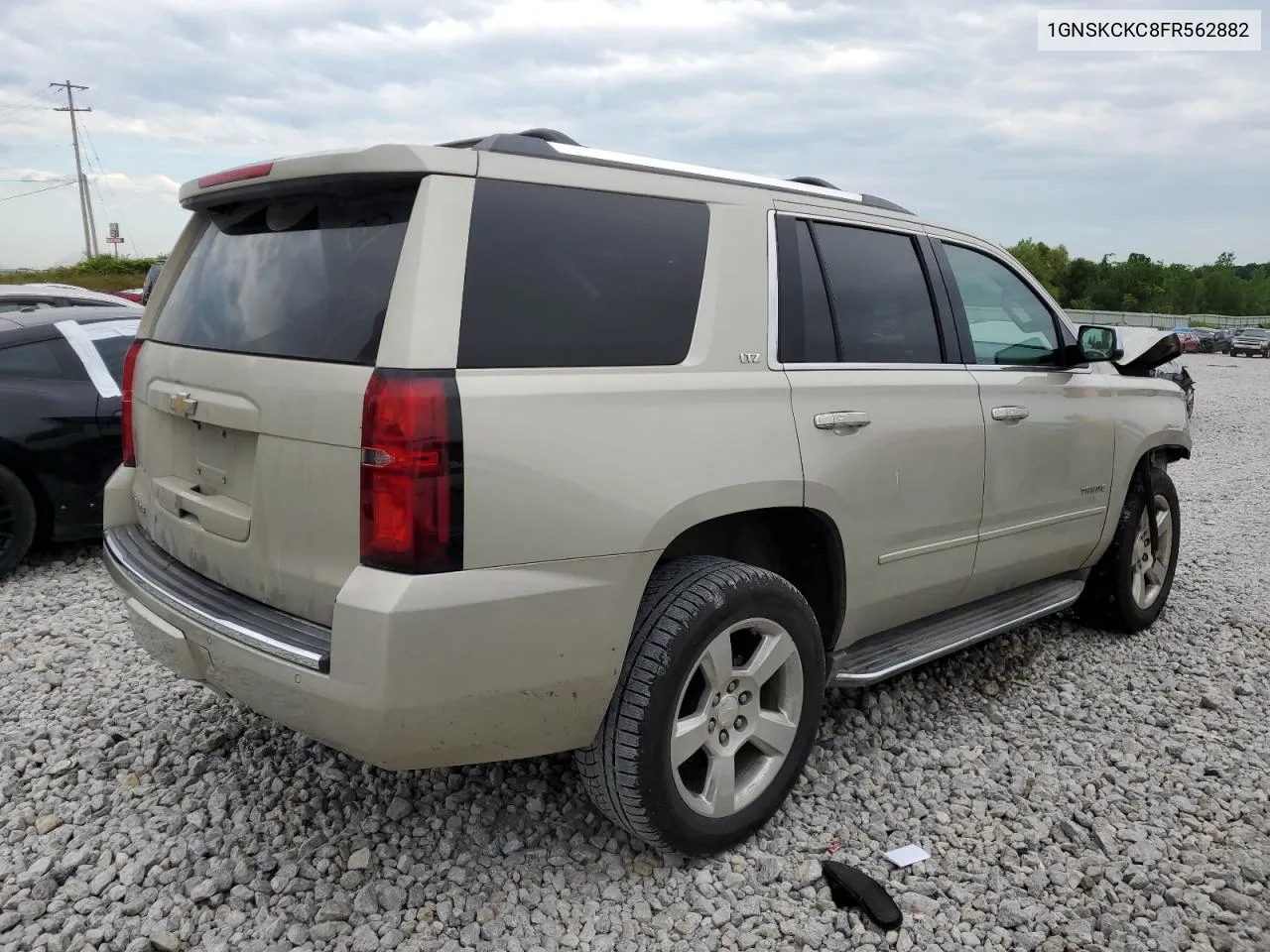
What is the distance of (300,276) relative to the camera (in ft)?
8.21

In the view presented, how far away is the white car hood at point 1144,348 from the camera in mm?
4348

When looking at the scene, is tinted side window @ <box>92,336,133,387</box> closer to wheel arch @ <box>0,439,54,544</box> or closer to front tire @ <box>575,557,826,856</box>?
wheel arch @ <box>0,439,54,544</box>

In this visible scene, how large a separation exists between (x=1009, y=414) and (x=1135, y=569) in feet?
5.35

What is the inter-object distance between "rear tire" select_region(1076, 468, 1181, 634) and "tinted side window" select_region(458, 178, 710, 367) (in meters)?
2.91

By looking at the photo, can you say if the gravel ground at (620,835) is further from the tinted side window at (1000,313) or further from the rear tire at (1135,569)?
the tinted side window at (1000,313)

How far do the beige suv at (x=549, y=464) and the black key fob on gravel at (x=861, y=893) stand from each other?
0.26 meters

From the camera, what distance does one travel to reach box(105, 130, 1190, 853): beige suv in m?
2.18

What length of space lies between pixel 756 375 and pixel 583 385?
0.62 m

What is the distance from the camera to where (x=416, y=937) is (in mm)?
2477

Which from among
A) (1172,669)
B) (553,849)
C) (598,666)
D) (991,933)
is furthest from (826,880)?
(1172,669)

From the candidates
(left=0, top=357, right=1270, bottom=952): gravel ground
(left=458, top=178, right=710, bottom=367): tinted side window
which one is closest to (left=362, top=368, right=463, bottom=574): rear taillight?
(left=458, top=178, right=710, bottom=367): tinted side window

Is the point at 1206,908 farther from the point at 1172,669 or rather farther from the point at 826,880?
the point at 1172,669

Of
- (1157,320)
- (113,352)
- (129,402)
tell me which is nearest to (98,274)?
(113,352)

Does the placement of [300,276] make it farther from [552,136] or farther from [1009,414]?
[1009,414]
